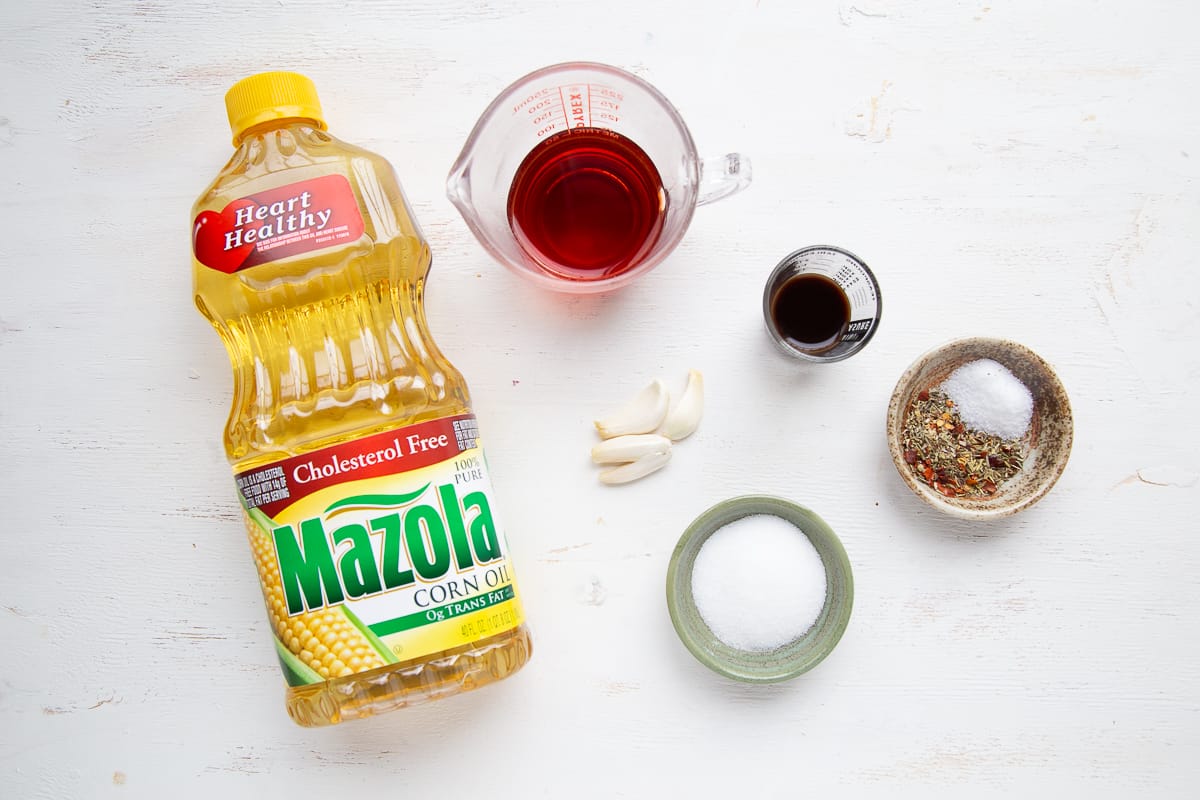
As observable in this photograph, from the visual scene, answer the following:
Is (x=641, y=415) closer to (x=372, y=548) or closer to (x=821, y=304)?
(x=821, y=304)

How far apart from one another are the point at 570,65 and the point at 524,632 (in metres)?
0.77

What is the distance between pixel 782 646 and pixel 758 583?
105 millimetres

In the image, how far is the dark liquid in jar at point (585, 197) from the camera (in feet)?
3.54

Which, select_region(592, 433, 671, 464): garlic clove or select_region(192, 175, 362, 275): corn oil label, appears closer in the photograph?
select_region(192, 175, 362, 275): corn oil label

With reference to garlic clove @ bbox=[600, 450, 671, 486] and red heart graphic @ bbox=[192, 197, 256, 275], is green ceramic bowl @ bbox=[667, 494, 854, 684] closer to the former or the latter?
garlic clove @ bbox=[600, 450, 671, 486]

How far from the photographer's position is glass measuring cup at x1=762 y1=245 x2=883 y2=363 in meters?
1.06

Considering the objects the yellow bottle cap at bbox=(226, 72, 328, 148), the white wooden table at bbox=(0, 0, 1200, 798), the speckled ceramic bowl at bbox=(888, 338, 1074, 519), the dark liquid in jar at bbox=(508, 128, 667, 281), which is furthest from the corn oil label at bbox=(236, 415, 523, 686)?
the speckled ceramic bowl at bbox=(888, 338, 1074, 519)

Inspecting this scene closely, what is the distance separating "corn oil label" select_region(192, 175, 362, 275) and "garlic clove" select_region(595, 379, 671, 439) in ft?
1.43

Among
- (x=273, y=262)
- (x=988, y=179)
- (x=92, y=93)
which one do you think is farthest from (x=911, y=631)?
(x=92, y=93)

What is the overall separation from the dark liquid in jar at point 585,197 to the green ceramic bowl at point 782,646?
1.34 feet

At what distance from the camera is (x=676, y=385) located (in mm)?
1153

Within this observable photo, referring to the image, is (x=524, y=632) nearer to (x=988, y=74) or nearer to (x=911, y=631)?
(x=911, y=631)

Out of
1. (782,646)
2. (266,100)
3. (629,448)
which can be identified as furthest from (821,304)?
(266,100)

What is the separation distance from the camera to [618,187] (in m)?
1.09
